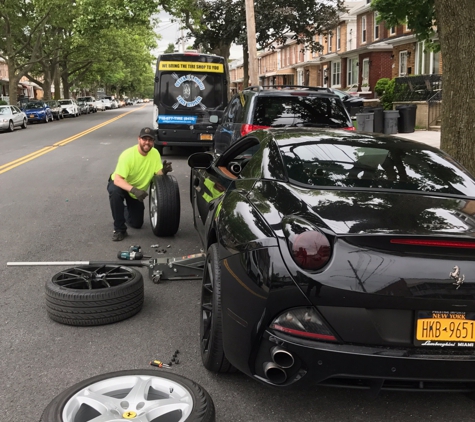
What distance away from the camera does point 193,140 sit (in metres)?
15.2

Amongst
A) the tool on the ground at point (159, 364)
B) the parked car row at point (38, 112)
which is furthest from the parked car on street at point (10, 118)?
the tool on the ground at point (159, 364)

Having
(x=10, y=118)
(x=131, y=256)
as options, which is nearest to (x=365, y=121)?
(x=131, y=256)

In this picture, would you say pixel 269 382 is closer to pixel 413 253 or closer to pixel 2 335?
pixel 413 253

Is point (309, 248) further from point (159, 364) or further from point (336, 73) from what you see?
point (336, 73)

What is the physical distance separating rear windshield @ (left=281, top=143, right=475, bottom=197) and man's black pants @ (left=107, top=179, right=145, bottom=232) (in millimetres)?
3293

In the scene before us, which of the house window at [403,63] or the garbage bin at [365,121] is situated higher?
the house window at [403,63]

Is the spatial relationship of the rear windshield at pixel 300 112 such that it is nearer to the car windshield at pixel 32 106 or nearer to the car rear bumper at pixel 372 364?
the car rear bumper at pixel 372 364

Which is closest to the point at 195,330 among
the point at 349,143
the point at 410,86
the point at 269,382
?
the point at 269,382

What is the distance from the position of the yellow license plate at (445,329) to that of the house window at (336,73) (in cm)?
4547

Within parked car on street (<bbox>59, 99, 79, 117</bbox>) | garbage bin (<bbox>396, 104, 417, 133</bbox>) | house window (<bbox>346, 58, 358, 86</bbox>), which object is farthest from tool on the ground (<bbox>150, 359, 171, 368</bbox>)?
parked car on street (<bbox>59, 99, 79, 117</bbox>)

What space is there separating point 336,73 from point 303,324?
154 ft

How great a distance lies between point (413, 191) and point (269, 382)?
4.80 feet

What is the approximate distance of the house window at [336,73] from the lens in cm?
4609

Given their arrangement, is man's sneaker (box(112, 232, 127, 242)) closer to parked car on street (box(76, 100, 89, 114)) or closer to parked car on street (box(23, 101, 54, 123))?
parked car on street (box(23, 101, 54, 123))
